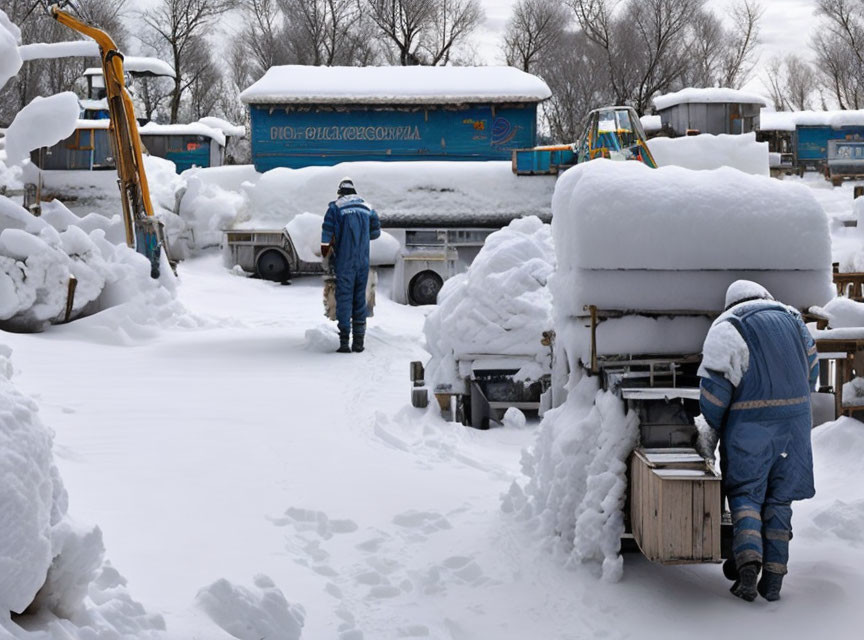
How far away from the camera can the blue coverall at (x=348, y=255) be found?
10500 mm

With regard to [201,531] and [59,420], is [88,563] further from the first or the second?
[59,420]

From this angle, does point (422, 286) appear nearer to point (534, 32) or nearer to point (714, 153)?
point (714, 153)

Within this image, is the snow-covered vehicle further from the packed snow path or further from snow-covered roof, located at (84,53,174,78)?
snow-covered roof, located at (84,53,174,78)

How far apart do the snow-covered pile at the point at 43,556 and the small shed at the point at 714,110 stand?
31913 millimetres

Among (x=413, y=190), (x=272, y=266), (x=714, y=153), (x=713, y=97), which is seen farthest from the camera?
(x=713, y=97)

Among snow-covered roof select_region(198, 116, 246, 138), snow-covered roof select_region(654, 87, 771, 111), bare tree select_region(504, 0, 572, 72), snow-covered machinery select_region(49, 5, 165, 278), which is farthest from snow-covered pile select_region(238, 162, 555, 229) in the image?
bare tree select_region(504, 0, 572, 72)

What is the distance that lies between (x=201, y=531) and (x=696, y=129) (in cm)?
3112

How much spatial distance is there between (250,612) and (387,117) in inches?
923

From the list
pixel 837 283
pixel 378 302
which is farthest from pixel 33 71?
pixel 837 283

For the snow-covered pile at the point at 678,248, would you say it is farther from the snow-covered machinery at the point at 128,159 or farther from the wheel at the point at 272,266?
the wheel at the point at 272,266

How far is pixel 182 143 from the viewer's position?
3075 centimetres

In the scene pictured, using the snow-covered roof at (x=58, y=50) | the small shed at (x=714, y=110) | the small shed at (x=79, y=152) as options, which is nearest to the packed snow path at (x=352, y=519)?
the snow-covered roof at (x=58, y=50)

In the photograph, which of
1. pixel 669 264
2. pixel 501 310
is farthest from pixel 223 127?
pixel 669 264

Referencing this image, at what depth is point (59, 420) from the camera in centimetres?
647
